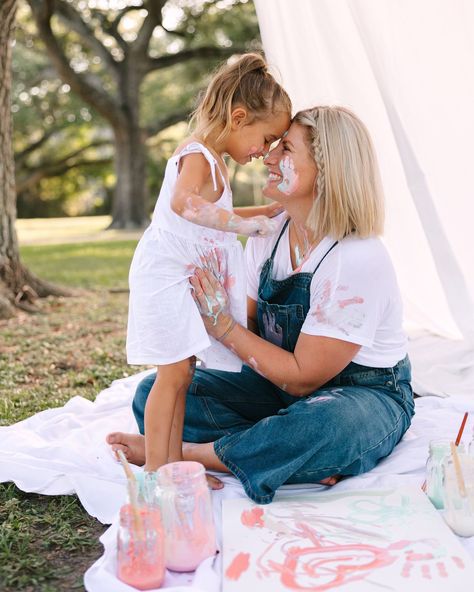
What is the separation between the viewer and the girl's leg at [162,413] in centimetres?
229

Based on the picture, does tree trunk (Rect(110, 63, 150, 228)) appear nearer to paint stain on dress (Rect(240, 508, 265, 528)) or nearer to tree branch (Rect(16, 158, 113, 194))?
tree branch (Rect(16, 158, 113, 194))

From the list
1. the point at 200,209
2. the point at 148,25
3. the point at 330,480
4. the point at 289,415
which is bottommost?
the point at 330,480

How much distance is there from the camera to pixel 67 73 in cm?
1197

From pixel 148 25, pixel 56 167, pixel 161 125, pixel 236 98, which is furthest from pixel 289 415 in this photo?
pixel 56 167

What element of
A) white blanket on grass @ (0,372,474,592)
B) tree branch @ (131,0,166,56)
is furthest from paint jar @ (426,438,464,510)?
tree branch @ (131,0,166,56)

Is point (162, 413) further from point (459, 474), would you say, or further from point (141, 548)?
point (459, 474)

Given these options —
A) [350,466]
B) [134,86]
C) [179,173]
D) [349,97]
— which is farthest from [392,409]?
[134,86]

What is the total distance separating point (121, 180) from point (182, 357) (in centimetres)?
1262

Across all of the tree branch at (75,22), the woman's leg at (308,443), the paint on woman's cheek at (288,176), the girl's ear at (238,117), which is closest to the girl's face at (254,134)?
the girl's ear at (238,117)

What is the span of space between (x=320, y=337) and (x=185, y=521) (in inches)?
28.2

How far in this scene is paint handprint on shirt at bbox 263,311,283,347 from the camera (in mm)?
2504

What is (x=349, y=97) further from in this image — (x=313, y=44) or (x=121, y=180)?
(x=121, y=180)

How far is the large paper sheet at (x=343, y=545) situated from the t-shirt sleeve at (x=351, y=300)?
475 millimetres

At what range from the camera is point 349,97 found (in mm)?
3564
